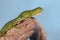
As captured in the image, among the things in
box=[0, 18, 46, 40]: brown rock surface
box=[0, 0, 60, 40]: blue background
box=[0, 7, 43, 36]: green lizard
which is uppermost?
box=[0, 0, 60, 40]: blue background

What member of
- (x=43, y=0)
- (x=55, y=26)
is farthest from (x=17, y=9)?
(x=55, y=26)

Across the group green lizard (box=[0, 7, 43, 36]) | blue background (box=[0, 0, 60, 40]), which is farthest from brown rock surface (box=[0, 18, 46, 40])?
blue background (box=[0, 0, 60, 40])

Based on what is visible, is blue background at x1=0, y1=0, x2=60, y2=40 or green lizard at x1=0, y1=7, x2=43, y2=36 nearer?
green lizard at x1=0, y1=7, x2=43, y2=36

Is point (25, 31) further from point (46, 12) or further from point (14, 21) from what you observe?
point (46, 12)

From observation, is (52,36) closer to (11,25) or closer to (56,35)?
(56,35)

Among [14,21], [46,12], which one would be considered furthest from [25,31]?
[46,12]

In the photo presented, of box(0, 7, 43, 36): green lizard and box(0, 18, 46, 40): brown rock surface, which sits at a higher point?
box(0, 7, 43, 36): green lizard

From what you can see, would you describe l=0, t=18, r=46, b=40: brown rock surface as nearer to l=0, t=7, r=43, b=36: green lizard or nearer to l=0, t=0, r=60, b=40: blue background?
l=0, t=7, r=43, b=36: green lizard
